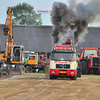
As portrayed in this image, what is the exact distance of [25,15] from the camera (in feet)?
300

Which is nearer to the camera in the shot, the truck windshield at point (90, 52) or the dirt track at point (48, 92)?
the dirt track at point (48, 92)

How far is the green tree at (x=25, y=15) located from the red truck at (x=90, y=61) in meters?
58.2

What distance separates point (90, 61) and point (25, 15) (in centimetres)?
6333

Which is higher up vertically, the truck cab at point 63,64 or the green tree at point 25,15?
the green tree at point 25,15

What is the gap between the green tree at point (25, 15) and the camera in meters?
89.0

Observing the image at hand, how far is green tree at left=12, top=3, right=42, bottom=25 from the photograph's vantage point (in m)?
89.0

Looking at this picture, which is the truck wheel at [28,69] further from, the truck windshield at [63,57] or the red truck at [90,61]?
the truck windshield at [63,57]

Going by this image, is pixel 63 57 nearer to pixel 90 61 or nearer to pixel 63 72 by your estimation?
pixel 63 72

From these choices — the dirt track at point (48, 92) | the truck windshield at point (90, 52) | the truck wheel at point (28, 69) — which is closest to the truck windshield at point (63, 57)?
the dirt track at point (48, 92)

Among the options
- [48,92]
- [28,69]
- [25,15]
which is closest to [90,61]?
[28,69]

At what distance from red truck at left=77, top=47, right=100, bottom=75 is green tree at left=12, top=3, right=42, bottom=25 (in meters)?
58.2

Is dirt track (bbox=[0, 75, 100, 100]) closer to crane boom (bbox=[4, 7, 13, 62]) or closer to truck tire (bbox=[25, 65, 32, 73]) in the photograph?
crane boom (bbox=[4, 7, 13, 62])

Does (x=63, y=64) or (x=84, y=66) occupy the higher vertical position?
(x=63, y=64)

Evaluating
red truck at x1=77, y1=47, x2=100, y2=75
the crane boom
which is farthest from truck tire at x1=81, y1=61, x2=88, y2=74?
the crane boom
